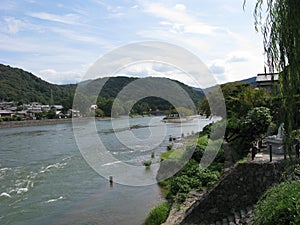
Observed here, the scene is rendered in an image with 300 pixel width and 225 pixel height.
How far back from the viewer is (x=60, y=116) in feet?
242

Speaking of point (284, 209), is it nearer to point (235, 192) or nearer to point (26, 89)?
point (235, 192)

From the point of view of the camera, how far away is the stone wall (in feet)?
27.6

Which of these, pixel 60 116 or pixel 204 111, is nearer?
pixel 204 111

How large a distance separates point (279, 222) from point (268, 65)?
2.13 meters

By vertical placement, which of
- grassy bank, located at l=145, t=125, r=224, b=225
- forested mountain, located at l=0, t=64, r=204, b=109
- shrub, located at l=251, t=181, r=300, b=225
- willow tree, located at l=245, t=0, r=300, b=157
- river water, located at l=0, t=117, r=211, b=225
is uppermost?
forested mountain, located at l=0, t=64, r=204, b=109

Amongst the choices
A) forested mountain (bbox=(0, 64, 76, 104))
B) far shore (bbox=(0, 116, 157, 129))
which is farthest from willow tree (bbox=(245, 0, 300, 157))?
forested mountain (bbox=(0, 64, 76, 104))

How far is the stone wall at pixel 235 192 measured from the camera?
8.41 meters

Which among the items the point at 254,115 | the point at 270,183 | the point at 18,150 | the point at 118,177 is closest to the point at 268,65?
the point at 270,183

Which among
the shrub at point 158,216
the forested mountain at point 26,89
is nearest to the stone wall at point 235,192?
the shrub at point 158,216

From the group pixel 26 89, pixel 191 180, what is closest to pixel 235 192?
pixel 191 180

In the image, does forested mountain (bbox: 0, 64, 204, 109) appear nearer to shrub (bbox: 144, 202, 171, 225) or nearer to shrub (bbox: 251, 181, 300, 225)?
shrub (bbox: 144, 202, 171, 225)

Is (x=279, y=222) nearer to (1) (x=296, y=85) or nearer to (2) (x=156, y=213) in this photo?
(1) (x=296, y=85)

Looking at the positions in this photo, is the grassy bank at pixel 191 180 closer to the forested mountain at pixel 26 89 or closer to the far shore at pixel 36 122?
the far shore at pixel 36 122

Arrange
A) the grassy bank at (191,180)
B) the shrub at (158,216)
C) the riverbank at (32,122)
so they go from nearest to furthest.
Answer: the shrub at (158,216) < the grassy bank at (191,180) < the riverbank at (32,122)
